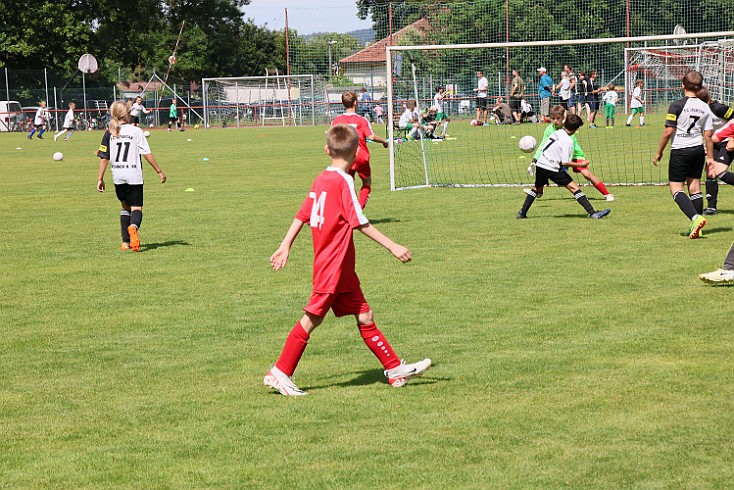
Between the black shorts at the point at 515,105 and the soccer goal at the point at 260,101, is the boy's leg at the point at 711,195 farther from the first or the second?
the soccer goal at the point at 260,101

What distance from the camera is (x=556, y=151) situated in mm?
14383

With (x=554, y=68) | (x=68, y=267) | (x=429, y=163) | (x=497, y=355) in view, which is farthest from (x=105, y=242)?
(x=554, y=68)

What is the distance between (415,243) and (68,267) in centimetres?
403

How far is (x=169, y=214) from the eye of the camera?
16.3 meters

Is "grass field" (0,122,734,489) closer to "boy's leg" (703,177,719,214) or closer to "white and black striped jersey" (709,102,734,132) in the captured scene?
"boy's leg" (703,177,719,214)

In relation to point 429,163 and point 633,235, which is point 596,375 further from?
point 429,163

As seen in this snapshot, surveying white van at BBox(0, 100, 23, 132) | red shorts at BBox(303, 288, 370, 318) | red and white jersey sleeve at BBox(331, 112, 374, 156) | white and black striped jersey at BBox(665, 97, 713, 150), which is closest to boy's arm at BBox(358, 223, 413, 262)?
red shorts at BBox(303, 288, 370, 318)

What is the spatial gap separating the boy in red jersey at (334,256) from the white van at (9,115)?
50483 mm

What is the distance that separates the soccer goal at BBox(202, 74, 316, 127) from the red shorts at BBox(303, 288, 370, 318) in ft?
156

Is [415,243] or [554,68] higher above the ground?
[554,68]

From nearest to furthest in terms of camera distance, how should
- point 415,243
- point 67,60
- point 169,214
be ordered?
1. point 415,243
2. point 169,214
3. point 67,60


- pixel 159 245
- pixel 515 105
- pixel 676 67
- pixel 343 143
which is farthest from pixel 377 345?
pixel 515 105

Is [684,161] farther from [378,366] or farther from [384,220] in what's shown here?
[378,366]

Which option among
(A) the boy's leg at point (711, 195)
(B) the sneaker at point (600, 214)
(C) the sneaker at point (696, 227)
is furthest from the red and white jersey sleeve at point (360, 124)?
(A) the boy's leg at point (711, 195)
